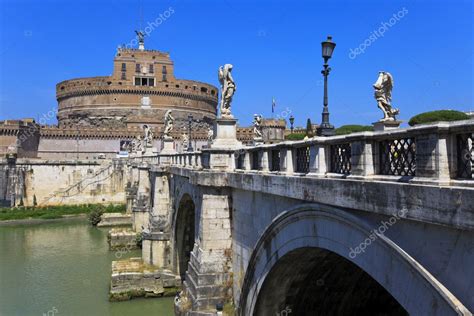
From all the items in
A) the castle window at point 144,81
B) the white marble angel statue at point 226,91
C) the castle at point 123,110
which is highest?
the castle window at point 144,81

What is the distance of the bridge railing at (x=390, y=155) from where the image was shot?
4324mm

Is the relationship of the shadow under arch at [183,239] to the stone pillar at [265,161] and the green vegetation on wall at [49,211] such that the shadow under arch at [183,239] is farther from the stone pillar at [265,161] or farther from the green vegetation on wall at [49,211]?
the green vegetation on wall at [49,211]

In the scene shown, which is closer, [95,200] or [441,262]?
[441,262]

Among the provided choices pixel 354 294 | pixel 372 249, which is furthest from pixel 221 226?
pixel 372 249

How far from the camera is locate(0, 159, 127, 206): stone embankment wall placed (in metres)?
50.3

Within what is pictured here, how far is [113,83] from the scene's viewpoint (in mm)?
75000

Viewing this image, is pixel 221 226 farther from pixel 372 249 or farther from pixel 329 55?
pixel 372 249

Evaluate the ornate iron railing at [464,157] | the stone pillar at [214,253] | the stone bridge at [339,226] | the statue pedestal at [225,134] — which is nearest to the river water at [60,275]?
the stone bridge at [339,226]

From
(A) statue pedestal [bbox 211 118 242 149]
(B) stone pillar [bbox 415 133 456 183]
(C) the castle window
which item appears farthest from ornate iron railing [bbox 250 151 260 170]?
(C) the castle window

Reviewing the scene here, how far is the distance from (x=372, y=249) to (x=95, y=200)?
50.0 m

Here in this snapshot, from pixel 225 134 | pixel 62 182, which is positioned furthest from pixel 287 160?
pixel 62 182

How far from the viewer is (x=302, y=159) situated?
7.60 metres

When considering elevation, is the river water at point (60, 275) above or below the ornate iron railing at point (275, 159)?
below

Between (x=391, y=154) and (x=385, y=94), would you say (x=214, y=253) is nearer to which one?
(x=385, y=94)
